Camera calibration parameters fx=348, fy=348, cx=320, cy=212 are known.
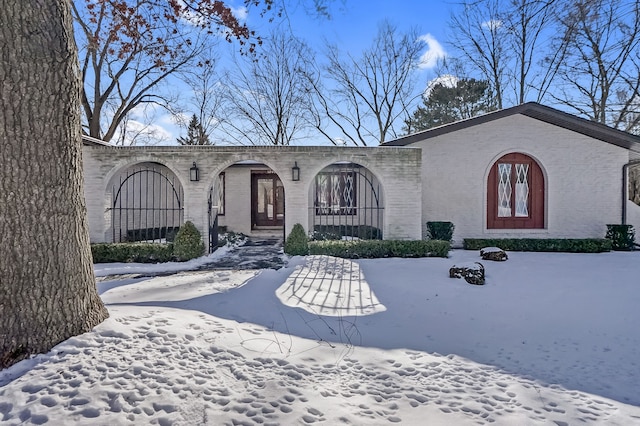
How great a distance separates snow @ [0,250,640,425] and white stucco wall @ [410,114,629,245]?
4.36 metres

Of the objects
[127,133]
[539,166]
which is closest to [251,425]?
[539,166]

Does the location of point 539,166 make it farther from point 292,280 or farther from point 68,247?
point 68,247

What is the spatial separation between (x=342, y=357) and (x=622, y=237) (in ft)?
34.7

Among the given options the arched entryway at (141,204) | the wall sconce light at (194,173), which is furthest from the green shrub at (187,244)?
the arched entryway at (141,204)

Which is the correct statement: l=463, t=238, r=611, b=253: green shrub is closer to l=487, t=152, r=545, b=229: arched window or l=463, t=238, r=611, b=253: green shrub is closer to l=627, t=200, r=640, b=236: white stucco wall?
l=487, t=152, r=545, b=229: arched window

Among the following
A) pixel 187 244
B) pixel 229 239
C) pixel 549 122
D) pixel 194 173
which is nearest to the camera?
pixel 187 244

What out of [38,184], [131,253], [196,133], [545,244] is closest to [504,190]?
[545,244]

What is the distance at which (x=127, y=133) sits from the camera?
897 inches

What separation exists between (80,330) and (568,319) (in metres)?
5.52

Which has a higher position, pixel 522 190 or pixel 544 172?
pixel 544 172

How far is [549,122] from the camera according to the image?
1030 cm

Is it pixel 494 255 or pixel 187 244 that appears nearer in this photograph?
pixel 494 255

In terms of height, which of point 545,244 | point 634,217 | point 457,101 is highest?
point 457,101

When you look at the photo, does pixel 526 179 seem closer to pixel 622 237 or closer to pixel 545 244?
pixel 545 244
